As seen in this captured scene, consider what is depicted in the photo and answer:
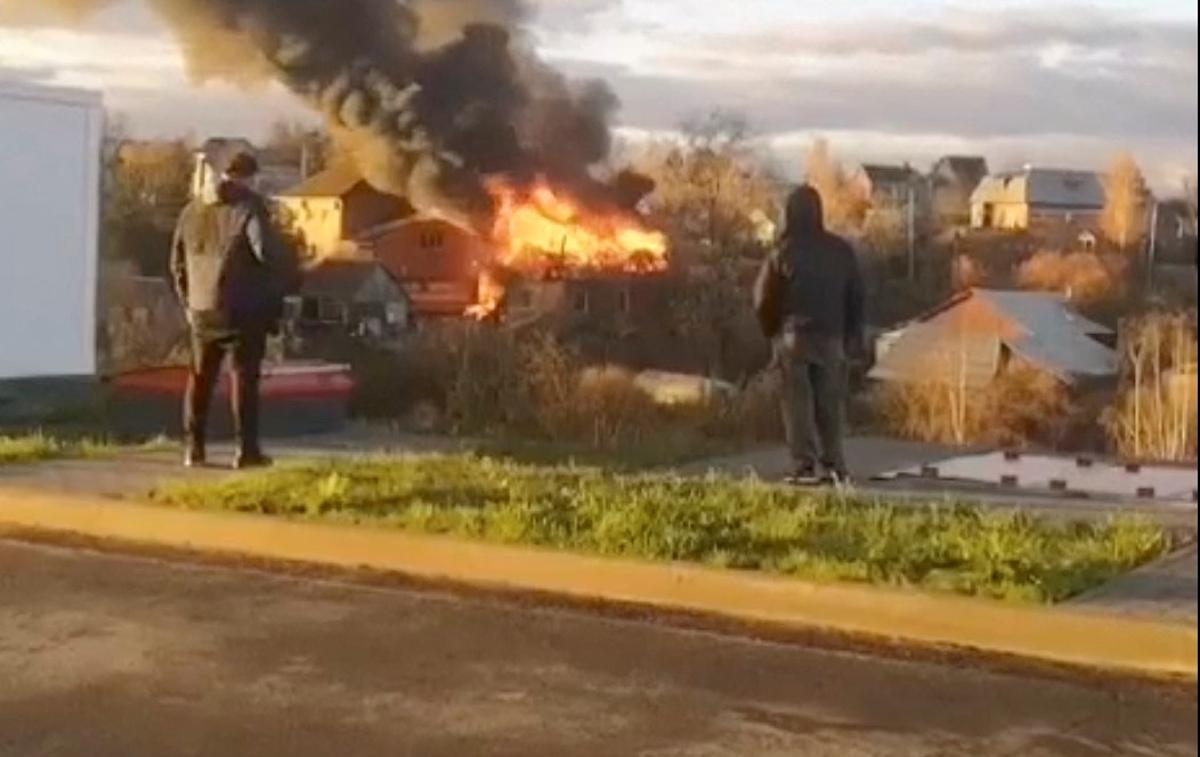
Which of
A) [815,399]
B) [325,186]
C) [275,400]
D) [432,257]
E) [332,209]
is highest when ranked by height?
[325,186]

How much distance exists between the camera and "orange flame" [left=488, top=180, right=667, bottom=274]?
1487 cm

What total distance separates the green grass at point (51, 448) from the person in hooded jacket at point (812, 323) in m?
3.80

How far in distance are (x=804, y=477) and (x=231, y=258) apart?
10.8 feet

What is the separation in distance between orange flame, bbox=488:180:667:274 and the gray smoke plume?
8.3 inches

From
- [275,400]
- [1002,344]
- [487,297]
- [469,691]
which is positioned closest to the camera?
[469,691]

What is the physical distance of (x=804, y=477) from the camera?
36.7 ft

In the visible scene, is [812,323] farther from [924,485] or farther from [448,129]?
[448,129]

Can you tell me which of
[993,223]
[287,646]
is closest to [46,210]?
[993,223]

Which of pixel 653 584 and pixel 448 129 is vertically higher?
pixel 448 129

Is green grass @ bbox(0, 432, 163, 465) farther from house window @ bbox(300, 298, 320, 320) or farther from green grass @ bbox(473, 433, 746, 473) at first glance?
house window @ bbox(300, 298, 320, 320)

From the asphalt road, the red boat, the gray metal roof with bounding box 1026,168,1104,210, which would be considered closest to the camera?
the asphalt road

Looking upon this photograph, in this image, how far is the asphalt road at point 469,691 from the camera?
20.9 feet

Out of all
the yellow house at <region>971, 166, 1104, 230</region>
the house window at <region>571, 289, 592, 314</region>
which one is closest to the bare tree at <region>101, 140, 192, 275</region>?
the house window at <region>571, 289, 592, 314</region>

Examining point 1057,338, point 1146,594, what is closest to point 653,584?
point 1146,594
